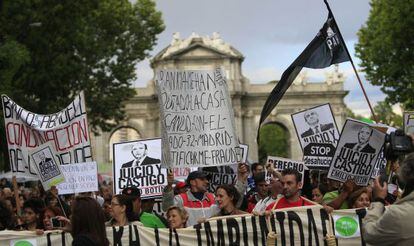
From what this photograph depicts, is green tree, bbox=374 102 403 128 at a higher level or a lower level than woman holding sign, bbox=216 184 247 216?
higher

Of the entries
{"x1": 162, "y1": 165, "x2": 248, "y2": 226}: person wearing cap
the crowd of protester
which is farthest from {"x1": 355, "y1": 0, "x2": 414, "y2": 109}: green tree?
{"x1": 162, "y1": 165, "x2": 248, "y2": 226}: person wearing cap

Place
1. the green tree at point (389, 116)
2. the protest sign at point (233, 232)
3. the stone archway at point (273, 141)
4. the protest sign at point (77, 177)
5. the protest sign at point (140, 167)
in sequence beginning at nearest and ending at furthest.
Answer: the protest sign at point (233, 232), the protest sign at point (77, 177), the protest sign at point (140, 167), the green tree at point (389, 116), the stone archway at point (273, 141)

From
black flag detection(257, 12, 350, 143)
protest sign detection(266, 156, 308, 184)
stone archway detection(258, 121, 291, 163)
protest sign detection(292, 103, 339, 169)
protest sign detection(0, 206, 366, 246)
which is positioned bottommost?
protest sign detection(0, 206, 366, 246)

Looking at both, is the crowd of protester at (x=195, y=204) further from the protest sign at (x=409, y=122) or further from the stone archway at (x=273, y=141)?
the stone archway at (x=273, y=141)

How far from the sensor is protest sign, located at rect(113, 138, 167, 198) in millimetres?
11781

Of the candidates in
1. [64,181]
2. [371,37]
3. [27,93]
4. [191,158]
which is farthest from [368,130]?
[371,37]

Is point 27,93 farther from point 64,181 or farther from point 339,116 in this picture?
point 339,116

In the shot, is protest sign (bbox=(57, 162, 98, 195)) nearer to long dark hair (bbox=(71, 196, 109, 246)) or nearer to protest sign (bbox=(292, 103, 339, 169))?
protest sign (bbox=(292, 103, 339, 169))

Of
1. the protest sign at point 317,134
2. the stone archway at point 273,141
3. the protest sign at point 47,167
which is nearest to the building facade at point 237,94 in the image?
the stone archway at point 273,141

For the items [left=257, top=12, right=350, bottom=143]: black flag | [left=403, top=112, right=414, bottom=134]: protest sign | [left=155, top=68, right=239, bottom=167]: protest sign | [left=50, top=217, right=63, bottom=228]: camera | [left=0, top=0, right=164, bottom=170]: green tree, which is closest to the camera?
[left=50, top=217, right=63, bottom=228]: camera

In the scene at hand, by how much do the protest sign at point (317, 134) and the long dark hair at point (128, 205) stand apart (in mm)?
4925

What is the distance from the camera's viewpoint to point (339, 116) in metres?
81.4

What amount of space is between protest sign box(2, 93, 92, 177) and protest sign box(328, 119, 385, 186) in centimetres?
286

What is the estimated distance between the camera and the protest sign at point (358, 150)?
9.80 m
